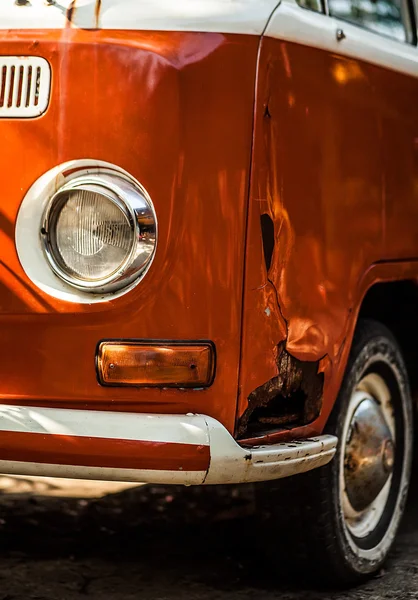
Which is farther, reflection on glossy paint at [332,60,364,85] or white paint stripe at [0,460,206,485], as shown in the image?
reflection on glossy paint at [332,60,364,85]

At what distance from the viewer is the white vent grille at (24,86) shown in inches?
108

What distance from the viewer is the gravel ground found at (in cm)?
336

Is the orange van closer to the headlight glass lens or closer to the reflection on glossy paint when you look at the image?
the headlight glass lens

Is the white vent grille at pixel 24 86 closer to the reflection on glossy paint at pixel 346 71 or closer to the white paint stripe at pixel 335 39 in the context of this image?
the white paint stripe at pixel 335 39

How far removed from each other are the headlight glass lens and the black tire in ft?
2.85

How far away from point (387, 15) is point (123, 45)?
122 cm

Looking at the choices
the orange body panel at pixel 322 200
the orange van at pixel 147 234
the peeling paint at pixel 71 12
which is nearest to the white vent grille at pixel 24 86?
the orange van at pixel 147 234

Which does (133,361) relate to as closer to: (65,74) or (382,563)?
(65,74)

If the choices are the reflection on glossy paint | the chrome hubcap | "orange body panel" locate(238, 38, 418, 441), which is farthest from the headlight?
the chrome hubcap

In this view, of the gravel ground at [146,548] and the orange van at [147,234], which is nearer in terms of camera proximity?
the orange van at [147,234]

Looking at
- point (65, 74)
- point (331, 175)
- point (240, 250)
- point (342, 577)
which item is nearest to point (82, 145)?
point (65, 74)

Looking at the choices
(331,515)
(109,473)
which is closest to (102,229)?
(109,473)

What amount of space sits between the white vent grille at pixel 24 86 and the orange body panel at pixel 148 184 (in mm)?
20

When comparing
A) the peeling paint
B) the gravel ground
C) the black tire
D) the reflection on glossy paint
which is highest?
the peeling paint
